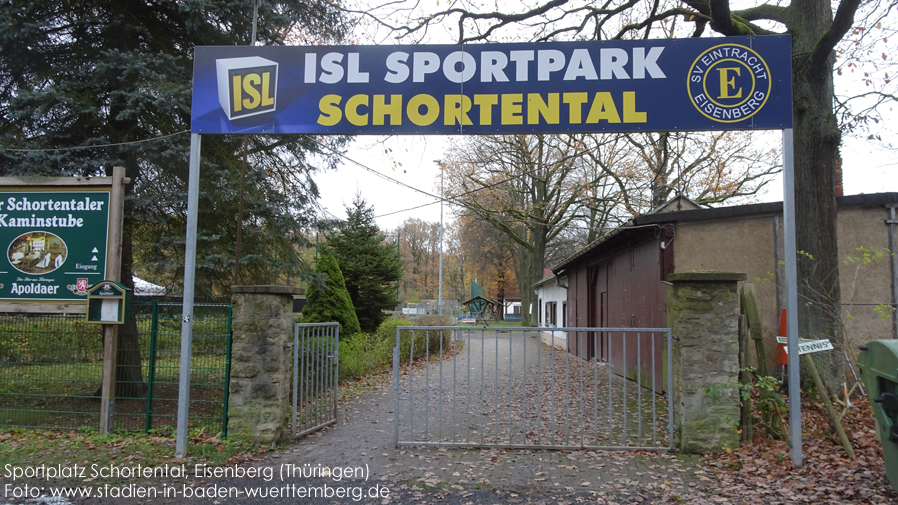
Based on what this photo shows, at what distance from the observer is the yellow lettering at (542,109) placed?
636 centimetres

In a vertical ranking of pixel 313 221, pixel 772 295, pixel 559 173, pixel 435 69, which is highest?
pixel 559 173

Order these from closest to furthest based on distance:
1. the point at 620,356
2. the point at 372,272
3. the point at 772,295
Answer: the point at 772,295, the point at 620,356, the point at 372,272

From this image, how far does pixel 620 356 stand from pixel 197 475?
10.9 meters

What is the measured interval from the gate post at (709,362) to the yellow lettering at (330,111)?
4.26 m

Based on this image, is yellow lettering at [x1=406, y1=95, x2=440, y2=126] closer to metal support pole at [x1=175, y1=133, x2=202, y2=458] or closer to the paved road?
metal support pole at [x1=175, y1=133, x2=202, y2=458]

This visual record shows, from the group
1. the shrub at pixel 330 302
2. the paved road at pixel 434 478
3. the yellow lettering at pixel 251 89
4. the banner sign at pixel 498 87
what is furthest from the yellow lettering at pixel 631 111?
the shrub at pixel 330 302

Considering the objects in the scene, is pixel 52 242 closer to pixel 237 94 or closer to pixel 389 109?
pixel 237 94

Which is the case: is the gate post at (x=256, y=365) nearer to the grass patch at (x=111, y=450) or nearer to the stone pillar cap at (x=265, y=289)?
the stone pillar cap at (x=265, y=289)

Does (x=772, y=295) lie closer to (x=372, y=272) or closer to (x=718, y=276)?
(x=718, y=276)

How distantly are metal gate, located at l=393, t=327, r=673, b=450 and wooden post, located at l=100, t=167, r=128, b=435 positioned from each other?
11.4 ft

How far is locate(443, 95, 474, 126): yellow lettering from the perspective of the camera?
254 inches

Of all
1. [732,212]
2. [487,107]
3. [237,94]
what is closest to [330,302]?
[237,94]

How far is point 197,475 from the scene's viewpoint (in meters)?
5.53

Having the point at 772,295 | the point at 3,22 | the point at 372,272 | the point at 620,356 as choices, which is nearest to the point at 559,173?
the point at 372,272
